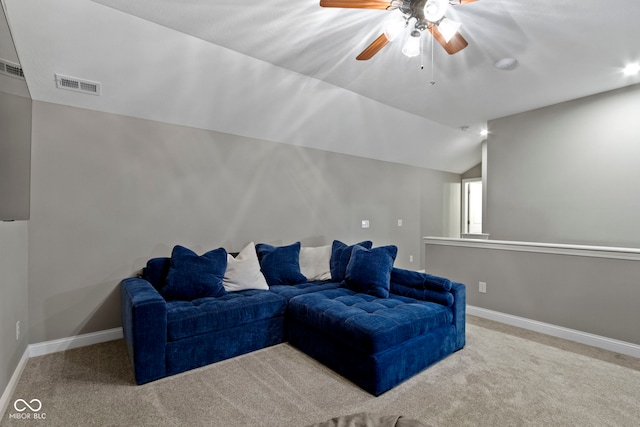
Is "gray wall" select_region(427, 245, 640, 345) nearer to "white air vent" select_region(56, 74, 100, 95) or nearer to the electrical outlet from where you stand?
the electrical outlet

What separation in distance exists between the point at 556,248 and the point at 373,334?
2.37m

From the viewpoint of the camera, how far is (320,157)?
4.71 m

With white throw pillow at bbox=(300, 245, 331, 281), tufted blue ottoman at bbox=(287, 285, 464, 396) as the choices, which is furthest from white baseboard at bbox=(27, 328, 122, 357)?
white throw pillow at bbox=(300, 245, 331, 281)

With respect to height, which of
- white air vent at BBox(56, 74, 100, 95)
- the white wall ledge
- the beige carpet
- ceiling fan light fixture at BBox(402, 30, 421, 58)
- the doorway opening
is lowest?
the beige carpet

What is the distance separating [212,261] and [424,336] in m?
2.00

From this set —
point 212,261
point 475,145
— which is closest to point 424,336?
point 212,261

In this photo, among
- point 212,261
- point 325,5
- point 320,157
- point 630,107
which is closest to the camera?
point 325,5

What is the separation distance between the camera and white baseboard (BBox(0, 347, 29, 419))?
1.93 m

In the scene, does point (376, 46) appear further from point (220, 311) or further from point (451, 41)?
point (220, 311)

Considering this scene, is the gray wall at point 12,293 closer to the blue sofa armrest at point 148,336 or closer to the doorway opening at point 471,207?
the blue sofa armrest at point 148,336

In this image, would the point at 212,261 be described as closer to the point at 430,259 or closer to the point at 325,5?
the point at 325,5

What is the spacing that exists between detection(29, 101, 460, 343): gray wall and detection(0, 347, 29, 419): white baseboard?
0.22 m

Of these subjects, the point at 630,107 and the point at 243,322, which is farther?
the point at 630,107

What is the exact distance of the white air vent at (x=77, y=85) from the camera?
2.63m
